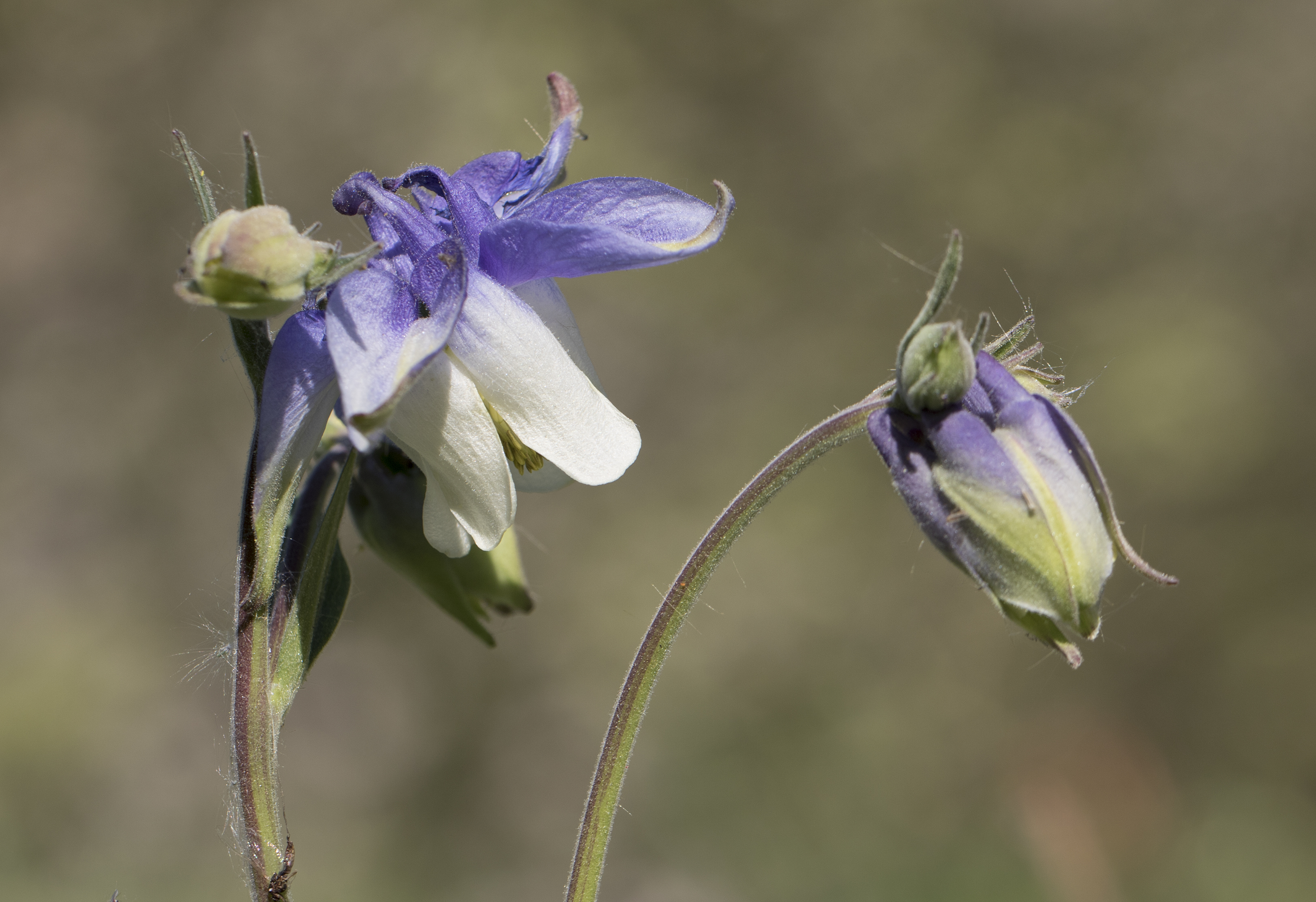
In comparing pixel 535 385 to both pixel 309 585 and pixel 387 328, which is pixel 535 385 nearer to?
pixel 387 328

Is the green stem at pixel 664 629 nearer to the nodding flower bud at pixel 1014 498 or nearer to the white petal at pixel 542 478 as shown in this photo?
the nodding flower bud at pixel 1014 498

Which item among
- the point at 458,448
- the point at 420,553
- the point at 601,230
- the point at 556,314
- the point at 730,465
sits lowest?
the point at 730,465

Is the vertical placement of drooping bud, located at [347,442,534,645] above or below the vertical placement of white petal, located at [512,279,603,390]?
below

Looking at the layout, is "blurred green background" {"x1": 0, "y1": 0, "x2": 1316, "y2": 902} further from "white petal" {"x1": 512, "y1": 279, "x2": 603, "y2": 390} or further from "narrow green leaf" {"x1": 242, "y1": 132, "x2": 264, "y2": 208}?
"narrow green leaf" {"x1": 242, "y1": 132, "x2": 264, "y2": 208}

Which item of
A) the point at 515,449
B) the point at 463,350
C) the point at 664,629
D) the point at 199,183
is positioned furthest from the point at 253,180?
the point at 664,629

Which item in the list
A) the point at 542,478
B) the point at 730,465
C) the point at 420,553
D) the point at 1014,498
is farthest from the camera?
the point at 730,465

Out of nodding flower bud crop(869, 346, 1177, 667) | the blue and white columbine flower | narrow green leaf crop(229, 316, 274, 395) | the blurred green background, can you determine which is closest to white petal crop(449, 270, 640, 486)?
the blue and white columbine flower

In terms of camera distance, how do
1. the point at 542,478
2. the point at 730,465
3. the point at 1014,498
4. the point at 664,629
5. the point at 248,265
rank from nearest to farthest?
the point at 248,265
the point at 1014,498
the point at 664,629
the point at 542,478
the point at 730,465

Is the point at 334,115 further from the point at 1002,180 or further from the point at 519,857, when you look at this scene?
the point at 519,857
